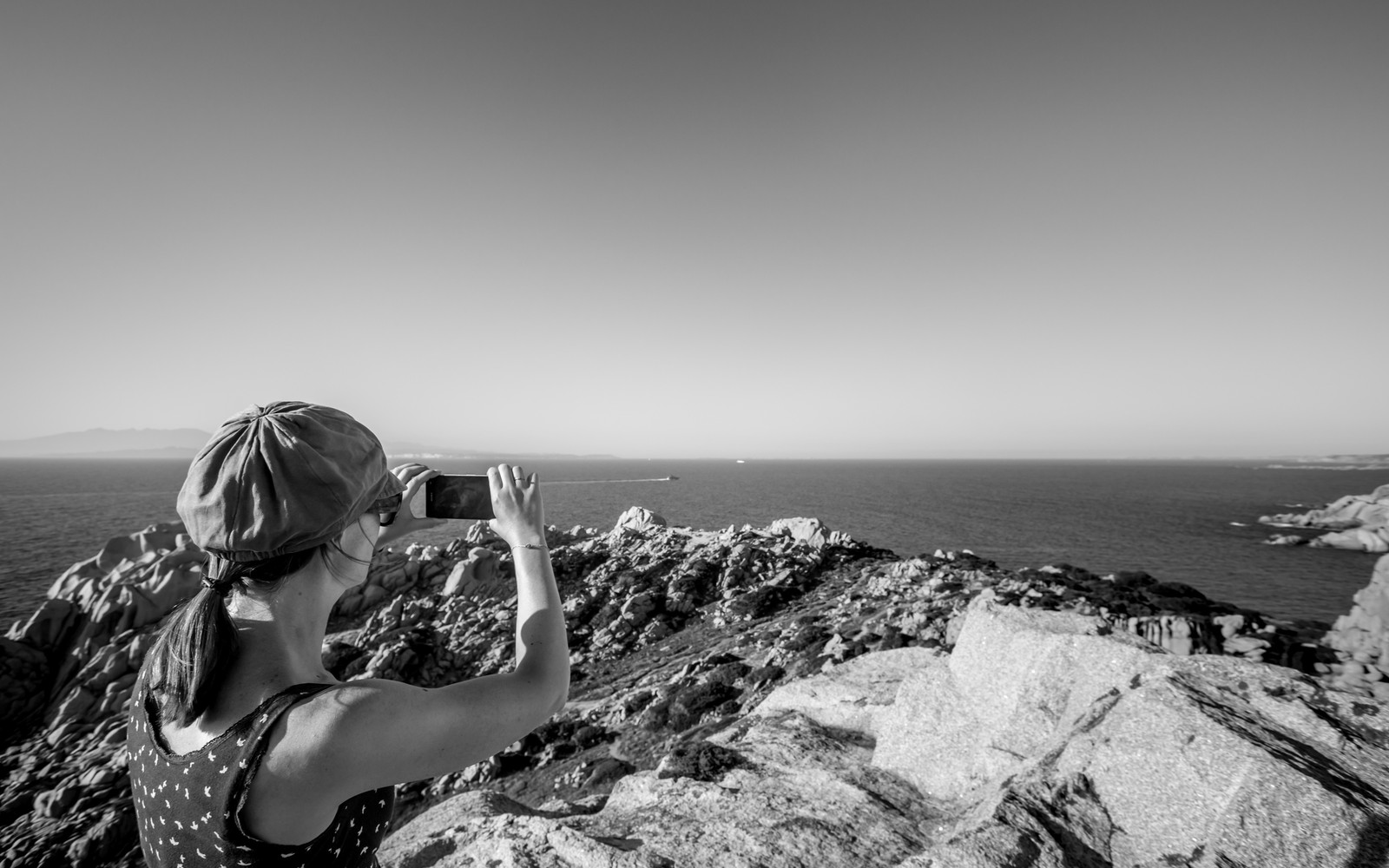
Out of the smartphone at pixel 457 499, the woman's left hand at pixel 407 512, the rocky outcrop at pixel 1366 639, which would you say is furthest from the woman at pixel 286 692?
the rocky outcrop at pixel 1366 639

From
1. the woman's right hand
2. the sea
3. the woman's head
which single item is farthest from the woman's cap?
the sea

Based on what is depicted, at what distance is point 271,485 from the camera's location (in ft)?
5.69

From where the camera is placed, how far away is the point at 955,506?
282 ft

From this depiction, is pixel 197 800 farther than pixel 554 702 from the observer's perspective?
No

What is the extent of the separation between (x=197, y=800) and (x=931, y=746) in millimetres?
7967

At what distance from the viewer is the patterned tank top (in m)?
1.48

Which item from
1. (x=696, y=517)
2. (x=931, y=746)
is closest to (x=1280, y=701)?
(x=931, y=746)

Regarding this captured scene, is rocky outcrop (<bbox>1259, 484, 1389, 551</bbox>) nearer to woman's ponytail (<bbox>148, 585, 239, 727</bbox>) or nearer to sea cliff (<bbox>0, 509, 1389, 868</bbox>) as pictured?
sea cliff (<bbox>0, 509, 1389, 868</bbox>)

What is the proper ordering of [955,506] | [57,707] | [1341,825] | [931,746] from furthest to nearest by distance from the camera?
[955,506]
[57,707]
[931,746]
[1341,825]

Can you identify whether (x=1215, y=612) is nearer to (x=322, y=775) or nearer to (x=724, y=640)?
(x=724, y=640)

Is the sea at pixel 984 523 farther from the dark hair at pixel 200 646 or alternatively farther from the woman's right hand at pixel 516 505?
the woman's right hand at pixel 516 505

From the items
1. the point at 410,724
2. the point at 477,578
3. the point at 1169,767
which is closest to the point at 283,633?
the point at 410,724

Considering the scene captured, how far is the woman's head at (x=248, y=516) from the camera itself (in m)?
1.62

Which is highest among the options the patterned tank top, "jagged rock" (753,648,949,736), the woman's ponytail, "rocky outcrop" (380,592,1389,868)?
the woman's ponytail
